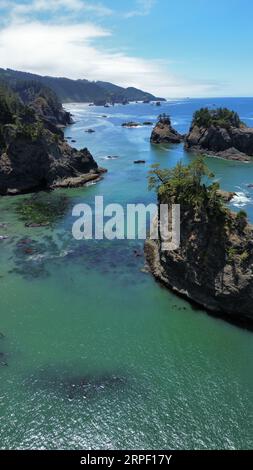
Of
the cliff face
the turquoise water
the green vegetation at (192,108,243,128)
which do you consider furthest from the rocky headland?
the green vegetation at (192,108,243,128)

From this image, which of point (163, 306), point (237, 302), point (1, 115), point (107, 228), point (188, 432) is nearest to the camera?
point (188, 432)

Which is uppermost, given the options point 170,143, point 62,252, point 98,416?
point 170,143

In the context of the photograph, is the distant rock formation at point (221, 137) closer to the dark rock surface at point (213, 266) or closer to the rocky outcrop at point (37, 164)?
the rocky outcrop at point (37, 164)

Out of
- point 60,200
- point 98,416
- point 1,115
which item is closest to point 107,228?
point 60,200

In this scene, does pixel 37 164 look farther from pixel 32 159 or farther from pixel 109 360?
pixel 109 360

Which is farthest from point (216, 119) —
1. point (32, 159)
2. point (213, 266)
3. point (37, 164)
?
point (213, 266)

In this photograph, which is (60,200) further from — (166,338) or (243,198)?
(166,338)

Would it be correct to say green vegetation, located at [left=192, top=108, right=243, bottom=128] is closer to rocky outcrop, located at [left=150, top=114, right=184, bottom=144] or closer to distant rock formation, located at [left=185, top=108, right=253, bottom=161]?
distant rock formation, located at [left=185, top=108, right=253, bottom=161]
